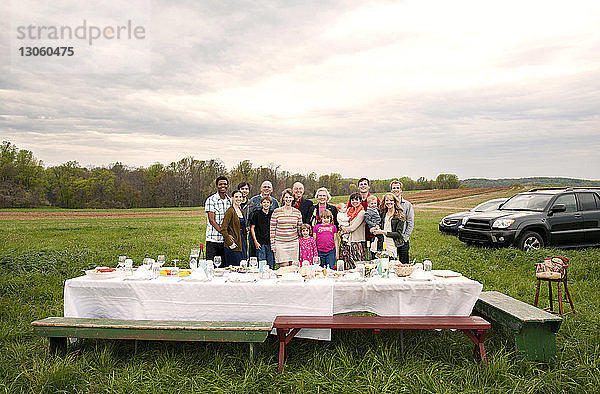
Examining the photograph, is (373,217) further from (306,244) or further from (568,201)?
(568,201)

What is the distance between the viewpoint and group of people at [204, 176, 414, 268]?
6.33 meters

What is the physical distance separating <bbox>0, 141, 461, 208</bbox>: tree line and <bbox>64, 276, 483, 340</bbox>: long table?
24061 mm

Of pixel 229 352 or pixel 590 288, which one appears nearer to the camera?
pixel 229 352

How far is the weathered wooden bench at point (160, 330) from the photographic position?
4.12 m

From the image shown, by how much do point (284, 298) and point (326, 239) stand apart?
1.92 metres

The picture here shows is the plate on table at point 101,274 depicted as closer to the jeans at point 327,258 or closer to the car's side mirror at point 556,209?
the jeans at point 327,258

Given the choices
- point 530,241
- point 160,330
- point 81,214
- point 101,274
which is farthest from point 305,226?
A: point 81,214

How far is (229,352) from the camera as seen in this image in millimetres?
4609

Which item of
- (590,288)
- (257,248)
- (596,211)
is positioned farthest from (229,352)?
(596,211)

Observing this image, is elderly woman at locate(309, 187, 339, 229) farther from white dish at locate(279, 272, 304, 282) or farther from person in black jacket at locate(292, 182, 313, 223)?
white dish at locate(279, 272, 304, 282)

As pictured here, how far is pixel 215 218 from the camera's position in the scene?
6824mm

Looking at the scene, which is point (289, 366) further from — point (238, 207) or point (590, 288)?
point (590, 288)

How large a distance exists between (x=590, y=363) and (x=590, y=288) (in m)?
4.03

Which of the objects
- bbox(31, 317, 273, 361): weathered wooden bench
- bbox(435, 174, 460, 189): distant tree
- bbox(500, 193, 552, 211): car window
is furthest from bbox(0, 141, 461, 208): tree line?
bbox(31, 317, 273, 361): weathered wooden bench
